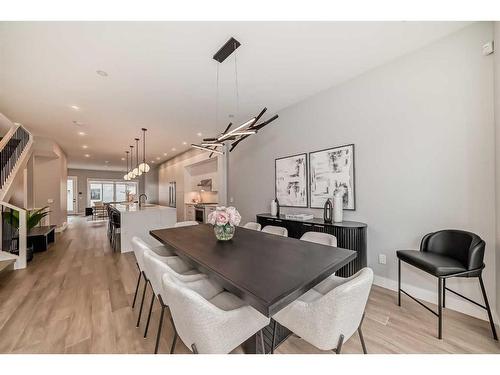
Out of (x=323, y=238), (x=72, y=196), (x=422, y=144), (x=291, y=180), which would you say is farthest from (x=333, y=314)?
(x=72, y=196)

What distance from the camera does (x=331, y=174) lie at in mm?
3238

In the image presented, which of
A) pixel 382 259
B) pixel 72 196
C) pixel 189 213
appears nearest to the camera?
pixel 382 259

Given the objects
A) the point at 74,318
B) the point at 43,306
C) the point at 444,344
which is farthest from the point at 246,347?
the point at 43,306

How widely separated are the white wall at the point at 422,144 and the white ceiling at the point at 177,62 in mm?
297

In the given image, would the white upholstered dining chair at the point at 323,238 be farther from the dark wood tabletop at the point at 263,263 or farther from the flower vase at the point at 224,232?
the flower vase at the point at 224,232

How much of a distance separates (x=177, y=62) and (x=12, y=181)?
14.2ft

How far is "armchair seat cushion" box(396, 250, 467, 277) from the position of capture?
175cm

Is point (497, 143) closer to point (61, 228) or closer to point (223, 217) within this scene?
point (223, 217)

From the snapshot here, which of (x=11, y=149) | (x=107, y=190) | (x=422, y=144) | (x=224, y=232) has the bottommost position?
(x=224, y=232)

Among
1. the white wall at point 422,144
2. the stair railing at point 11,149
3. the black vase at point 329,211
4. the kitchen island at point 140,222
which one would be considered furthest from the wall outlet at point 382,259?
the stair railing at point 11,149

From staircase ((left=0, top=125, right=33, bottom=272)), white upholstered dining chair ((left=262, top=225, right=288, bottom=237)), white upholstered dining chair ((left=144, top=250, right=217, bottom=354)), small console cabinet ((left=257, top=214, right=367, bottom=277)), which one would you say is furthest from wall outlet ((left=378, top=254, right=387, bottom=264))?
staircase ((left=0, top=125, right=33, bottom=272))

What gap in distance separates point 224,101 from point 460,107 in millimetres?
3192

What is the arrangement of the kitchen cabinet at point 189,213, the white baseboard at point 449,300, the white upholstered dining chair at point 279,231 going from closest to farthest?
the white baseboard at point 449,300 → the white upholstered dining chair at point 279,231 → the kitchen cabinet at point 189,213

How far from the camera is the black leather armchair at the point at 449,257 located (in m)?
1.75
